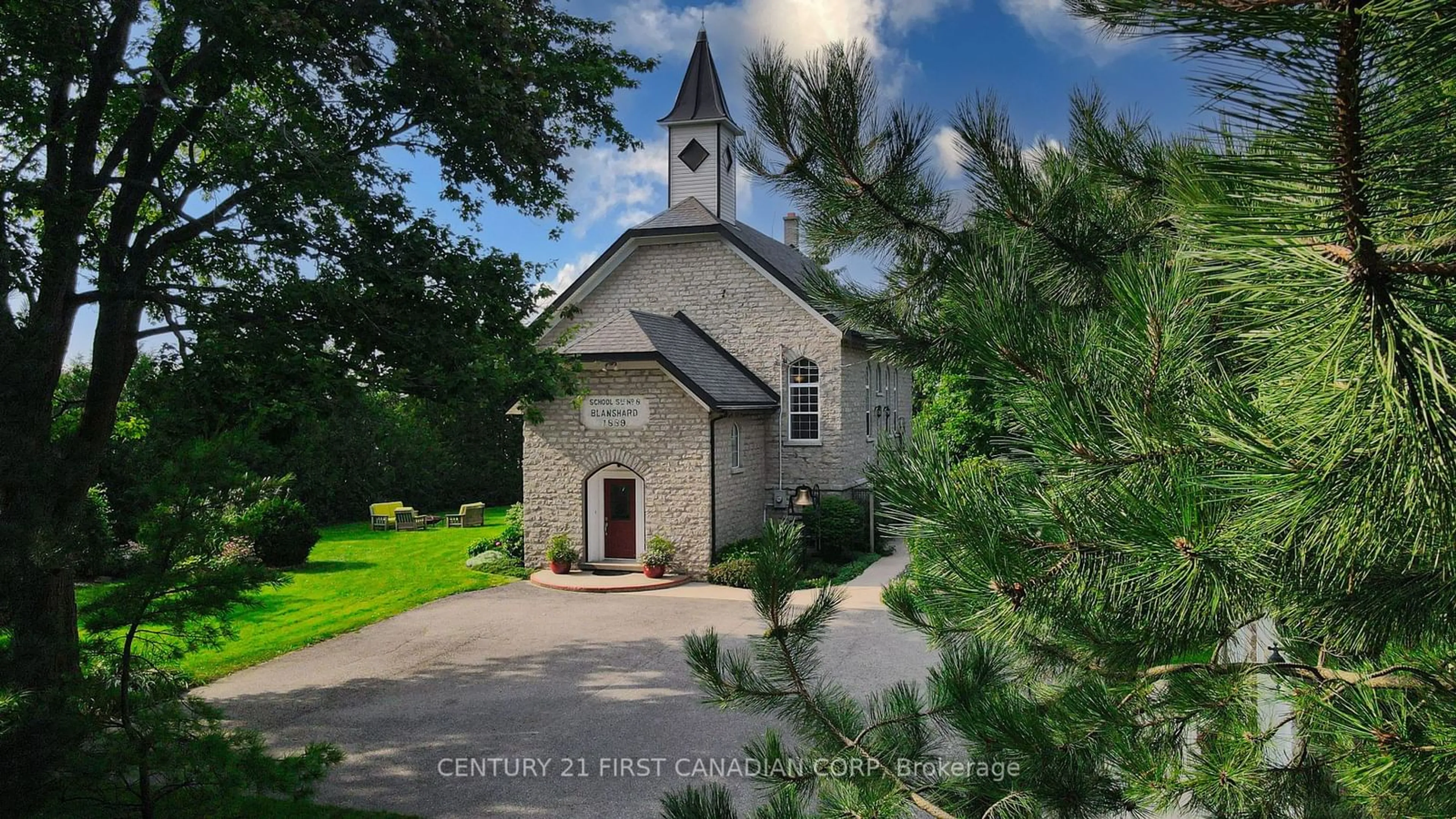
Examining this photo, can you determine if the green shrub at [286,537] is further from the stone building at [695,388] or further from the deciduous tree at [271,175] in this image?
the deciduous tree at [271,175]

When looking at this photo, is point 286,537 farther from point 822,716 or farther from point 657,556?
point 822,716

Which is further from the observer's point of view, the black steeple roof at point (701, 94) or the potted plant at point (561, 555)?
the black steeple roof at point (701, 94)

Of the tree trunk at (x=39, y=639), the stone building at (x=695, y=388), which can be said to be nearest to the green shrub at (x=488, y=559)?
the stone building at (x=695, y=388)

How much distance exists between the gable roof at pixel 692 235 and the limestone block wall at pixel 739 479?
3038 millimetres

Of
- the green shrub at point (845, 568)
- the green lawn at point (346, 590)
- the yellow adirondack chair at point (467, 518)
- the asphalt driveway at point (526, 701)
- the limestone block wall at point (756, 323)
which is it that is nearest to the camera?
the asphalt driveway at point (526, 701)

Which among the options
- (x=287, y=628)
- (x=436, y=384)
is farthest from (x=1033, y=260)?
(x=287, y=628)

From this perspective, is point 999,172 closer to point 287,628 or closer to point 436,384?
point 436,384

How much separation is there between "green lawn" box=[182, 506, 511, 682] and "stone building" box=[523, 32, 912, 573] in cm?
263

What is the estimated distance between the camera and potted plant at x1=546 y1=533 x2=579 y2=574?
17109 mm

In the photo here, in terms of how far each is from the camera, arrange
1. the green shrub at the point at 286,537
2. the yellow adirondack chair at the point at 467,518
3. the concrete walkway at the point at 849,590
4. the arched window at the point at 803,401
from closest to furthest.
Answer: the concrete walkway at the point at 849,590 < the green shrub at the point at 286,537 < the arched window at the point at 803,401 < the yellow adirondack chair at the point at 467,518

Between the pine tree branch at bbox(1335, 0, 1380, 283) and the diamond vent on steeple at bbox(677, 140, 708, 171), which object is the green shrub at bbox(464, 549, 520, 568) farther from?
the pine tree branch at bbox(1335, 0, 1380, 283)

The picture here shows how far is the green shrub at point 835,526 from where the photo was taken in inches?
720

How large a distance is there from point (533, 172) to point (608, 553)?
366 inches

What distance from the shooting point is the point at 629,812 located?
23.1 ft
